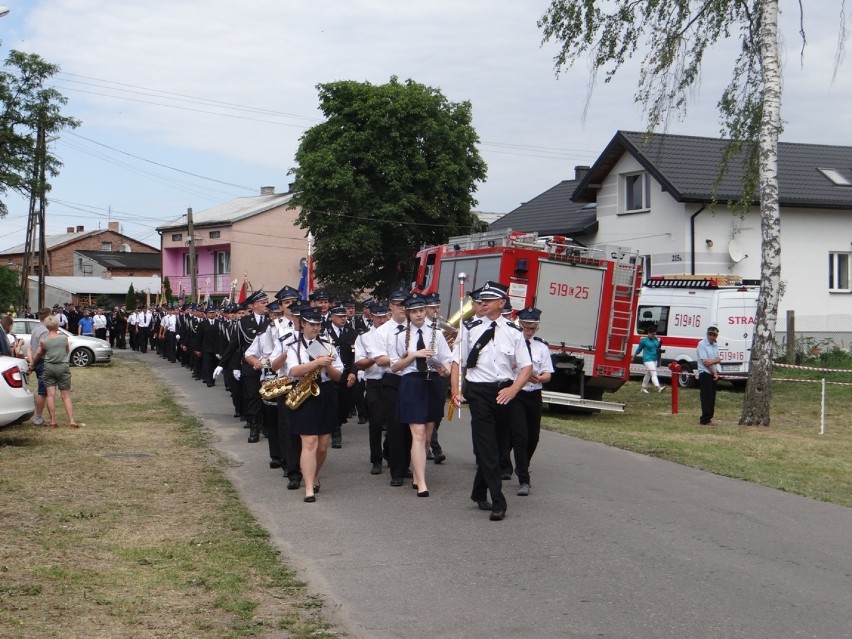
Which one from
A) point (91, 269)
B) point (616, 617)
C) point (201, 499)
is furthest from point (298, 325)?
point (91, 269)

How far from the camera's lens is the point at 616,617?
6.07 meters

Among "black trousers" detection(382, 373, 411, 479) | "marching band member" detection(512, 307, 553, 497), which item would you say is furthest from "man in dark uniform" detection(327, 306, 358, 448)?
"marching band member" detection(512, 307, 553, 497)

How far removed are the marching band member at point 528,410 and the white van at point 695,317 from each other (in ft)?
46.9

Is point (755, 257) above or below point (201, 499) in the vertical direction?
above

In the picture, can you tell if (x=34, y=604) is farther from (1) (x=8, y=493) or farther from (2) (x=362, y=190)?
(2) (x=362, y=190)

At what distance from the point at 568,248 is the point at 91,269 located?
260 feet

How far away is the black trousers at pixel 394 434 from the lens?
10.6 m

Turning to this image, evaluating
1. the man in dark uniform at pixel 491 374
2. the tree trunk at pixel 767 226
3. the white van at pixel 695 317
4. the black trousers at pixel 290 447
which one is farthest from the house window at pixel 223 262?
the man in dark uniform at pixel 491 374

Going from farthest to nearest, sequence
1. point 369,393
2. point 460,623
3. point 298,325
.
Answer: point 369,393, point 298,325, point 460,623

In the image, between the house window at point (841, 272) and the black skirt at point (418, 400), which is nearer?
the black skirt at point (418, 400)

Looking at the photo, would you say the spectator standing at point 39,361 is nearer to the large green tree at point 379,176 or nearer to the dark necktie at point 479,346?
the dark necktie at point 479,346

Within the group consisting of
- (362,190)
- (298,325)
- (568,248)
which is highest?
(362,190)

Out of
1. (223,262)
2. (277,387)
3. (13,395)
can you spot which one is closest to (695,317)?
(13,395)

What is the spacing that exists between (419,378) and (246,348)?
4.76 meters
